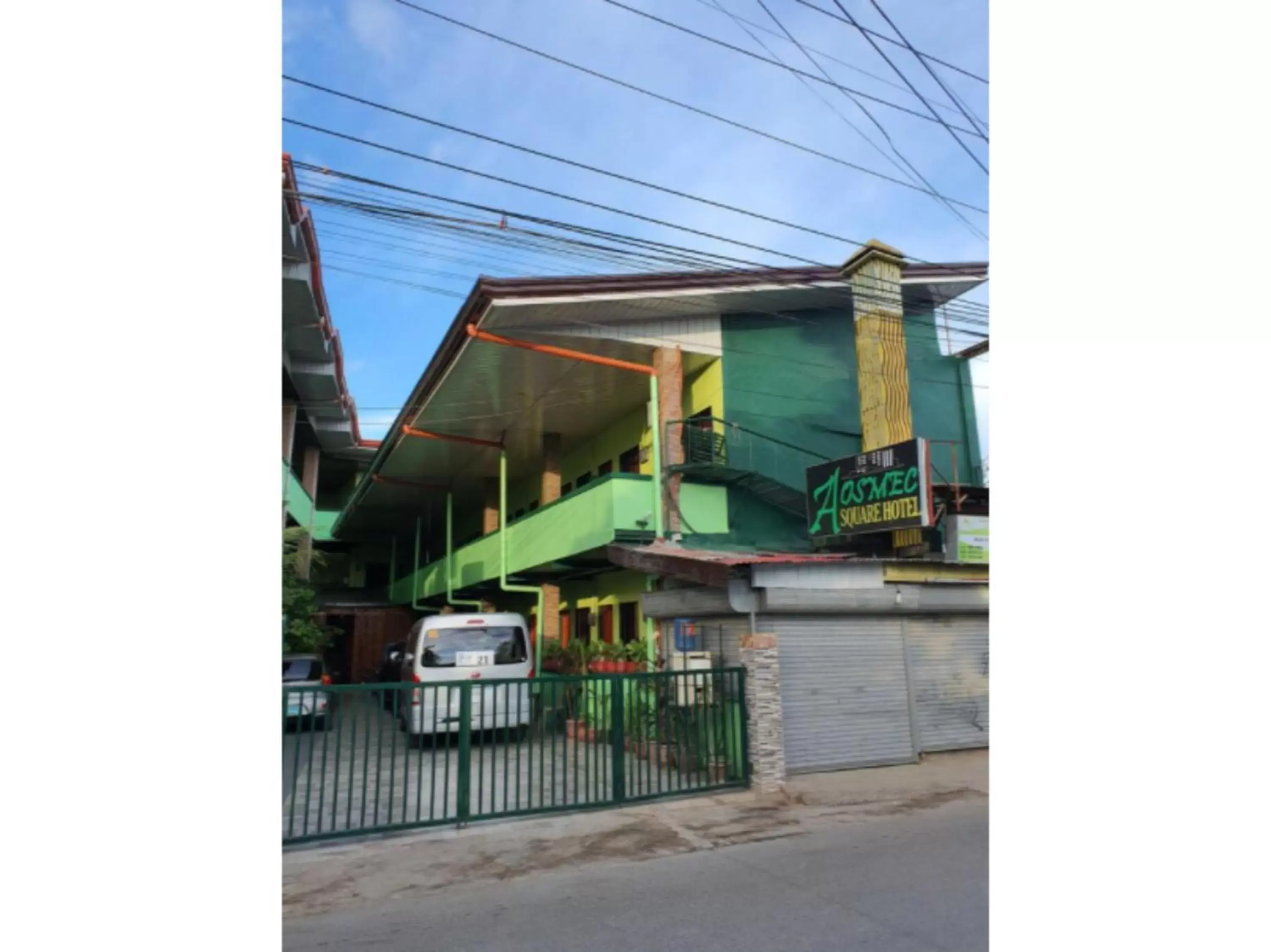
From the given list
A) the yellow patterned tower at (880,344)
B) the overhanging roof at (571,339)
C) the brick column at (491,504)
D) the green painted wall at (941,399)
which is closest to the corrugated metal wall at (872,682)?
the yellow patterned tower at (880,344)

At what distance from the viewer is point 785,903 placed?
17.4 ft

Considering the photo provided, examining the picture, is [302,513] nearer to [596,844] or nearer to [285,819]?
[285,819]

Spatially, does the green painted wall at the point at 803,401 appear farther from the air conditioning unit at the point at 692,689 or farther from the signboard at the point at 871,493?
the air conditioning unit at the point at 692,689

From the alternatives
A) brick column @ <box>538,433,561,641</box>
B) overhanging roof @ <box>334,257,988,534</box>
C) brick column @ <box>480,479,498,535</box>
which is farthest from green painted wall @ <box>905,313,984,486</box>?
brick column @ <box>480,479,498,535</box>

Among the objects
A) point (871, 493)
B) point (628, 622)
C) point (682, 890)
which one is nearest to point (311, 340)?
point (628, 622)

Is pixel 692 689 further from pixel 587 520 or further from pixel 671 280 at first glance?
pixel 671 280

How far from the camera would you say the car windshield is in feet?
53.9

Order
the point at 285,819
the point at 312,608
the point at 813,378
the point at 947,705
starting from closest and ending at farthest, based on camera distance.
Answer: the point at 285,819 → the point at 947,705 → the point at 813,378 → the point at 312,608

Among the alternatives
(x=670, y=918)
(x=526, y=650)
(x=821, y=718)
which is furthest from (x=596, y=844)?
(x=526, y=650)

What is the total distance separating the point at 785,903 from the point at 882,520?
24.1 feet

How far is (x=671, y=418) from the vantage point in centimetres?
1402

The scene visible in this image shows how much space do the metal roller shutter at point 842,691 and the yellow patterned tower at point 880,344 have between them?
2.31 meters

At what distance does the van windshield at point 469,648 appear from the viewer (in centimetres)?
1220

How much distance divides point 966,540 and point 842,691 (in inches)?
130
